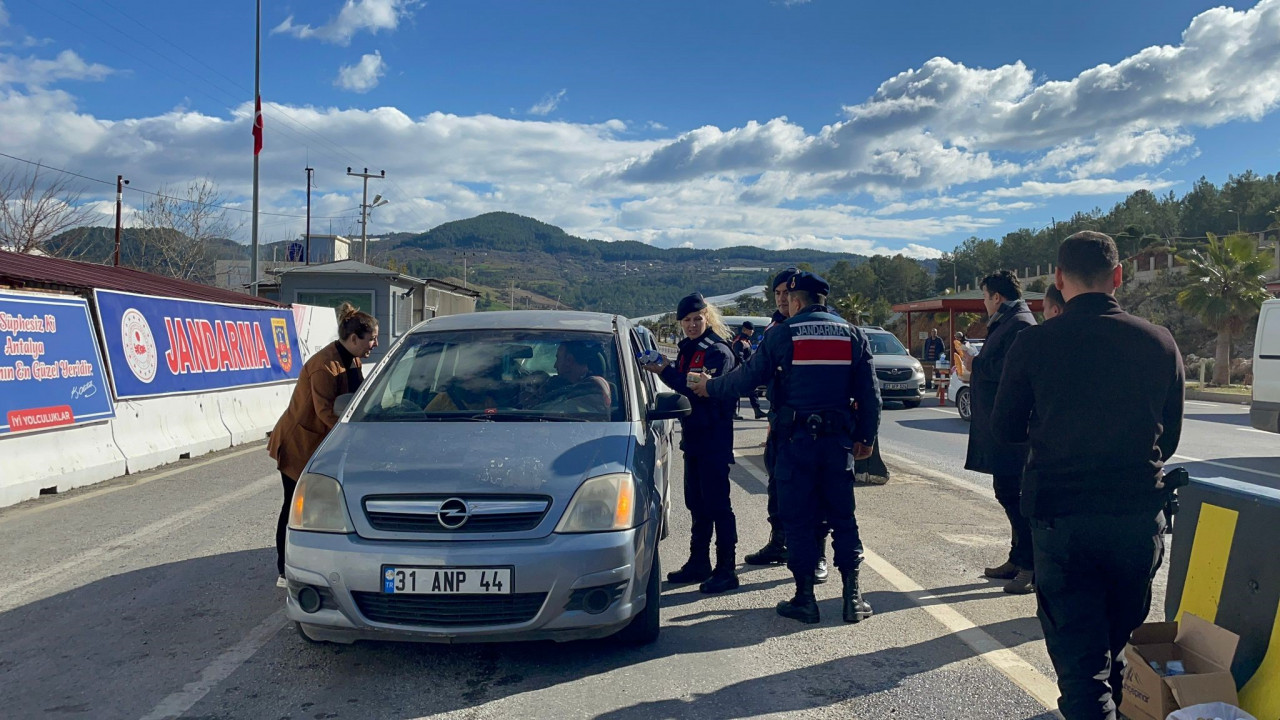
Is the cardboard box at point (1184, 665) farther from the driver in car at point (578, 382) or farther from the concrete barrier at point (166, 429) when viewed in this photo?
the concrete barrier at point (166, 429)

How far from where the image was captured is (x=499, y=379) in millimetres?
5051

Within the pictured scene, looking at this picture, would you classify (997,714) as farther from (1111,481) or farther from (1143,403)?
(1143,403)

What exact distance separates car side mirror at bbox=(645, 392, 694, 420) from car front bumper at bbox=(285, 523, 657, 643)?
103cm

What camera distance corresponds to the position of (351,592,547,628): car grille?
12.6 ft

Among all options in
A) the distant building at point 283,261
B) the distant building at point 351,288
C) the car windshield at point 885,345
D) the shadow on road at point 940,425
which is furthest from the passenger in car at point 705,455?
the distant building at point 283,261

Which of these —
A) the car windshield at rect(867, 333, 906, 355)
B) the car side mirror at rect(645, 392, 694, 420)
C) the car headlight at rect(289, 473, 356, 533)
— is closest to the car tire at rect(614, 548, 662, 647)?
the car side mirror at rect(645, 392, 694, 420)

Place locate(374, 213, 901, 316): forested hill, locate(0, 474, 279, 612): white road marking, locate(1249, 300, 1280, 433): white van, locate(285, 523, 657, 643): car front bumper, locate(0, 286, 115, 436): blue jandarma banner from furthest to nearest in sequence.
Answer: locate(374, 213, 901, 316): forested hill → locate(1249, 300, 1280, 433): white van → locate(0, 286, 115, 436): blue jandarma banner → locate(0, 474, 279, 612): white road marking → locate(285, 523, 657, 643): car front bumper

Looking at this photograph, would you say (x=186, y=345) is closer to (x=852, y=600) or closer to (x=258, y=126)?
(x=852, y=600)

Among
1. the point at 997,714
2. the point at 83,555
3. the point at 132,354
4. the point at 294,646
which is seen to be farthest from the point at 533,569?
the point at 132,354

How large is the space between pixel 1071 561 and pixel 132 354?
11.1 meters

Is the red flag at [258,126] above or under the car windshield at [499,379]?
above

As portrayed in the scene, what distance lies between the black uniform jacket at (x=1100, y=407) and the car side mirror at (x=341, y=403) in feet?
11.5

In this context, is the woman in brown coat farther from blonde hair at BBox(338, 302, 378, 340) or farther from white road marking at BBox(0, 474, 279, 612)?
white road marking at BBox(0, 474, 279, 612)

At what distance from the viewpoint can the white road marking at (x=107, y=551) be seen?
548cm
